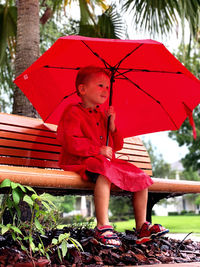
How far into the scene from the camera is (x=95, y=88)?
2.83 meters

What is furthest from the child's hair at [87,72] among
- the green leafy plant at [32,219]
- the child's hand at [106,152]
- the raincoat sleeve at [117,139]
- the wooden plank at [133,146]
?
the wooden plank at [133,146]

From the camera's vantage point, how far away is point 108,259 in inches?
86.3

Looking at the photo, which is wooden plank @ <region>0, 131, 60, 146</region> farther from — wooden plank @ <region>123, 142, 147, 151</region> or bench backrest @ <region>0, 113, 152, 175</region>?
wooden plank @ <region>123, 142, 147, 151</region>

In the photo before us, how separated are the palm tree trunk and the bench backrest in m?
0.99

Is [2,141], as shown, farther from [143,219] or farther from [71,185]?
[143,219]

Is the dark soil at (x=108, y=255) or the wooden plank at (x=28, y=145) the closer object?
the dark soil at (x=108, y=255)

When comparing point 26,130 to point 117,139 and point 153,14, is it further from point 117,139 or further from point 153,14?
point 153,14

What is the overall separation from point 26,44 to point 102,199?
9.27ft

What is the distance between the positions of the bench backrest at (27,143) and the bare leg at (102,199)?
0.72m

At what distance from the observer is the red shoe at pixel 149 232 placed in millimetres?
2520

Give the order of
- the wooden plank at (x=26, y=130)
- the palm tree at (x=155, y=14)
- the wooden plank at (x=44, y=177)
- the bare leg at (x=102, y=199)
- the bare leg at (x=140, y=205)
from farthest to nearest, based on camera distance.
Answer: the palm tree at (x=155, y=14) < the wooden plank at (x=26, y=130) < the bare leg at (x=140, y=205) < the bare leg at (x=102, y=199) < the wooden plank at (x=44, y=177)

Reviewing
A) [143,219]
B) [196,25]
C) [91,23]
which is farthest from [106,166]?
[91,23]

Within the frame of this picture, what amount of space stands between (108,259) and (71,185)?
536 mm

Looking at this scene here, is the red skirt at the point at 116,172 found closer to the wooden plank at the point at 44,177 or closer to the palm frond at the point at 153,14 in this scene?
the wooden plank at the point at 44,177
